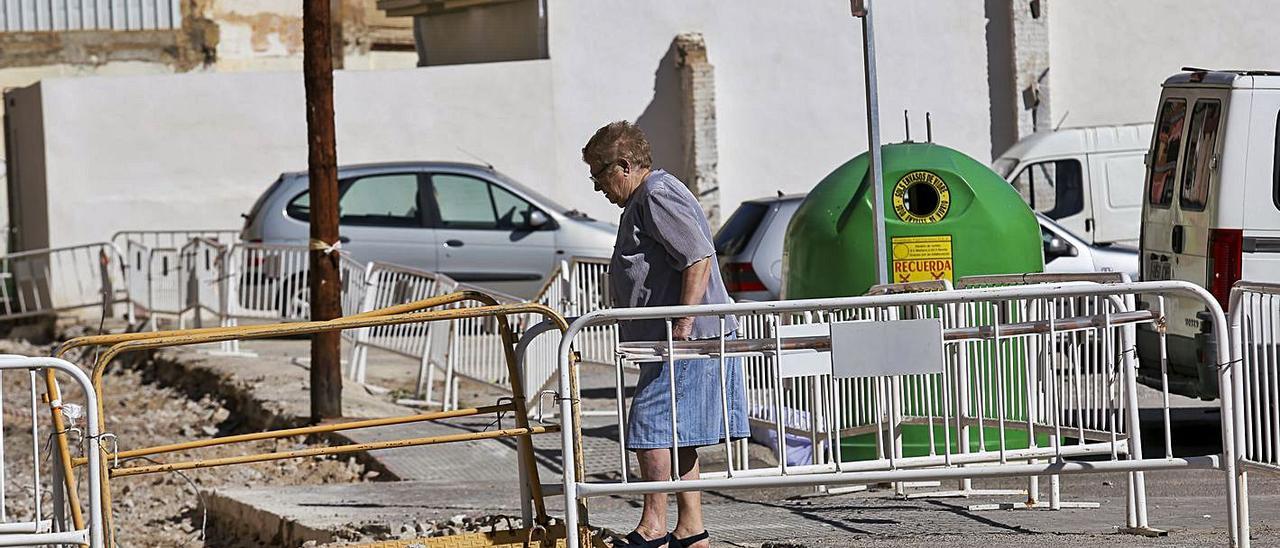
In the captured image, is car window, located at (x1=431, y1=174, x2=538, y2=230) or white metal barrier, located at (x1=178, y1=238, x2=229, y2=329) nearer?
white metal barrier, located at (x1=178, y1=238, x2=229, y2=329)

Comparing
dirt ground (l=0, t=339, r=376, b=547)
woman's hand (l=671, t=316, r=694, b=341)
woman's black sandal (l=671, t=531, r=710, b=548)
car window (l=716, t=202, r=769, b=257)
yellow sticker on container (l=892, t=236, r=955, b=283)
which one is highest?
car window (l=716, t=202, r=769, b=257)

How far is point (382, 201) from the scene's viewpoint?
16.6 m

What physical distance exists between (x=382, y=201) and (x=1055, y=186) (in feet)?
21.6

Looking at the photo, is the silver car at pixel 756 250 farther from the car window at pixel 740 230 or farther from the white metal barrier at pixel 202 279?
the white metal barrier at pixel 202 279

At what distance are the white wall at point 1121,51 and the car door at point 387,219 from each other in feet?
31.7

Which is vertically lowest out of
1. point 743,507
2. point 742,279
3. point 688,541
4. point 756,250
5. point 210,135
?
point 743,507

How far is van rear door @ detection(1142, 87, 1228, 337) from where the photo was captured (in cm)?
883

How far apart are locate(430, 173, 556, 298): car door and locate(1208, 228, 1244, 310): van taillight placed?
8.75 metres

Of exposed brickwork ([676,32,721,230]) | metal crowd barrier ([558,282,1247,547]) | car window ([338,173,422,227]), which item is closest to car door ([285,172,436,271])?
car window ([338,173,422,227])

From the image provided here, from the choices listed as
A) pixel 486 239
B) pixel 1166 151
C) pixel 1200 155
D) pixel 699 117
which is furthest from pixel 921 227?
pixel 699 117

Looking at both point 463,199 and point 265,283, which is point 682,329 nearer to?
point 265,283

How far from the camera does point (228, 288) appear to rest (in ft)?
49.2

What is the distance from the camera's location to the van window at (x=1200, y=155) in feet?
29.2

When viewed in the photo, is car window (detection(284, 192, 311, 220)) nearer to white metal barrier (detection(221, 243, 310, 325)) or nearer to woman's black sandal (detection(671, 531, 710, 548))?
white metal barrier (detection(221, 243, 310, 325))
